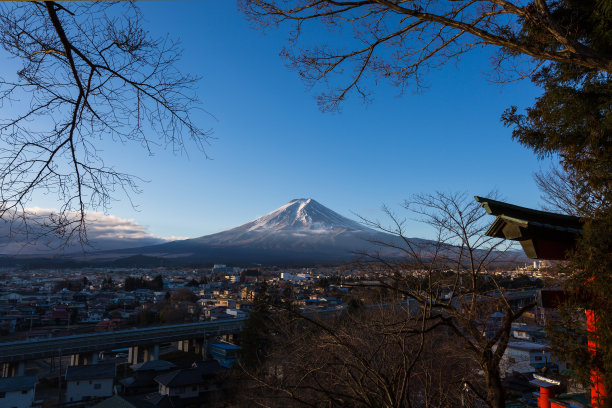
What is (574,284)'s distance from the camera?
8.18 ft

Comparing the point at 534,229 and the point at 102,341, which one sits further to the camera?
the point at 102,341

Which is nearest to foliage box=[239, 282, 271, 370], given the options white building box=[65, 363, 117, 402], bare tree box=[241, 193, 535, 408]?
white building box=[65, 363, 117, 402]

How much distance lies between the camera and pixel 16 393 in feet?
45.0

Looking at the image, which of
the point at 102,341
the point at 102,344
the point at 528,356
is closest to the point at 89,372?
the point at 102,344

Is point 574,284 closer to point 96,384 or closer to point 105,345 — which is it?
point 96,384

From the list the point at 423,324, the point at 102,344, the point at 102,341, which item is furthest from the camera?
the point at 102,341

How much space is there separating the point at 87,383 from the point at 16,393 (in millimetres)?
2738

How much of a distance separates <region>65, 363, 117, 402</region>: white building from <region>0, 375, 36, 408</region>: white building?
1.80m

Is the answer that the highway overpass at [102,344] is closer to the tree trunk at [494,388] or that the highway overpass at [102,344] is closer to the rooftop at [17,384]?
the rooftop at [17,384]

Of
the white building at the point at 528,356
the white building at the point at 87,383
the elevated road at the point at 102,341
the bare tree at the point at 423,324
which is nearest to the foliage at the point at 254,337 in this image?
the elevated road at the point at 102,341

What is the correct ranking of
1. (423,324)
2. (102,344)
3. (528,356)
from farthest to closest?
1. (102,344)
2. (528,356)
3. (423,324)

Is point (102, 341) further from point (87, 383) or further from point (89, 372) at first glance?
point (87, 383)

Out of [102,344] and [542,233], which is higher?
[542,233]

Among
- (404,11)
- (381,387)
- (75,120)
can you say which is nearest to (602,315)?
(381,387)
